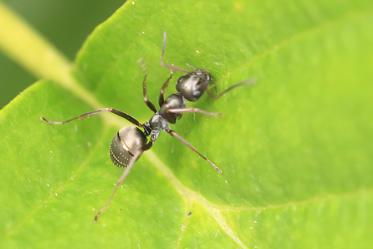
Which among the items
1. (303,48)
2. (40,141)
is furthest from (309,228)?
(40,141)

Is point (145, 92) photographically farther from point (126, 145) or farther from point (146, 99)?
point (126, 145)

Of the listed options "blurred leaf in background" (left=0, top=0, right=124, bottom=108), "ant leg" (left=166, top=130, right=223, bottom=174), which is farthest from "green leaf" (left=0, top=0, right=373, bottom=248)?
"blurred leaf in background" (left=0, top=0, right=124, bottom=108)

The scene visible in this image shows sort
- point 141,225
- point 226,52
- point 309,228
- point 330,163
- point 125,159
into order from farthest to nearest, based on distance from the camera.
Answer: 1. point 125,159
2. point 141,225
3. point 226,52
4. point 309,228
5. point 330,163

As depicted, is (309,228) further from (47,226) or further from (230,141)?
(47,226)

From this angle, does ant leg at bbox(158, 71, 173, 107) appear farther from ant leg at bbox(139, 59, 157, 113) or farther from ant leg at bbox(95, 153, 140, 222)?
ant leg at bbox(95, 153, 140, 222)

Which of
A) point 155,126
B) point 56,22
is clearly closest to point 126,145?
point 155,126

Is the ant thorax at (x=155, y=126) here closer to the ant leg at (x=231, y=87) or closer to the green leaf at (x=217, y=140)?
the green leaf at (x=217, y=140)
